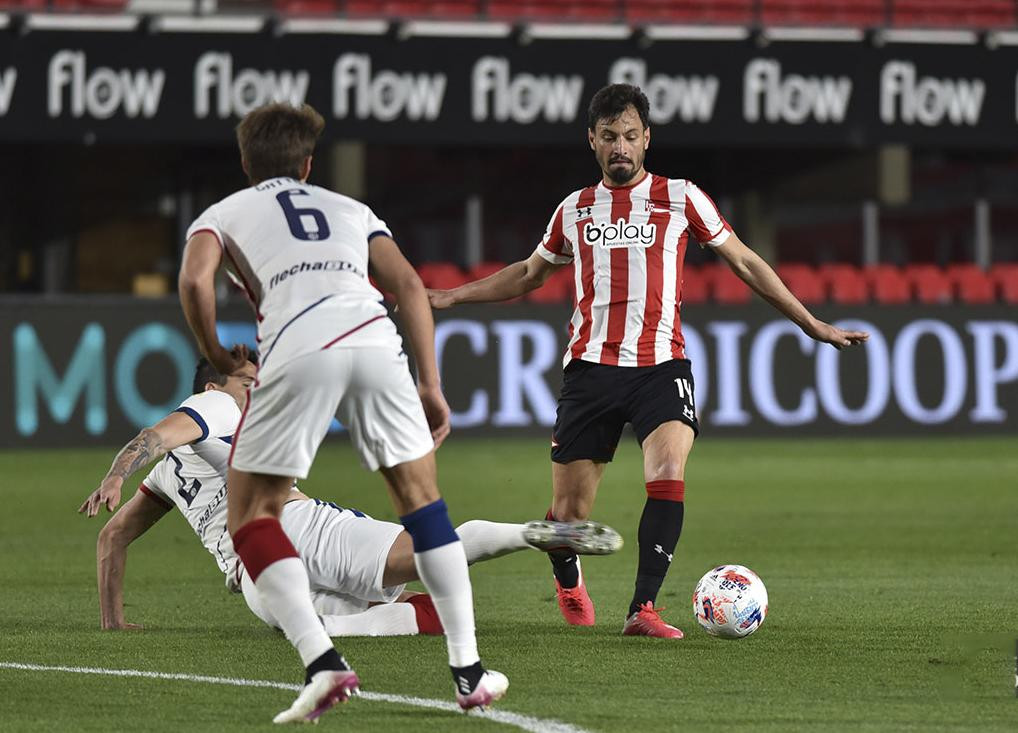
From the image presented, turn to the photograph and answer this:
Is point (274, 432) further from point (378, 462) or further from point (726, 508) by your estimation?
point (726, 508)

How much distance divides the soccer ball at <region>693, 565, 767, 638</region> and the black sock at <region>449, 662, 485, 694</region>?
1.78 meters

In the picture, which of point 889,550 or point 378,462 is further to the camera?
point 889,550

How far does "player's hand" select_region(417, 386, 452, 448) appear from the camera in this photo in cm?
504

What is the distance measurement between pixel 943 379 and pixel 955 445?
0.90 metres

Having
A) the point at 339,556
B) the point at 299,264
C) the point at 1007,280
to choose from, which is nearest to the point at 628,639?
the point at 339,556

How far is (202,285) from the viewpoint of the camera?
498 centimetres

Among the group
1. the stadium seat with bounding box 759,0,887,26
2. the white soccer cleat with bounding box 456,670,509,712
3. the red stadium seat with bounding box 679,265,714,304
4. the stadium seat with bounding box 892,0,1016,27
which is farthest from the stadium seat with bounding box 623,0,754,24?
the white soccer cleat with bounding box 456,670,509,712

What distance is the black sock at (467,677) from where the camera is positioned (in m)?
5.01

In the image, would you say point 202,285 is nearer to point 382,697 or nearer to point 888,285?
point 382,697

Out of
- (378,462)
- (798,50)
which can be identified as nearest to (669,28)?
(798,50)

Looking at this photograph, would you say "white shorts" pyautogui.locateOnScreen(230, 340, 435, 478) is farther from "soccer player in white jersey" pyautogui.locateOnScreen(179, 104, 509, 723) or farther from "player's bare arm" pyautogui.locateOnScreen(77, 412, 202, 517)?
"player's bare arm" pyautogui.locateOnScreen(77, 412, 202, 517)

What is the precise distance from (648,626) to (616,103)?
1.98 m

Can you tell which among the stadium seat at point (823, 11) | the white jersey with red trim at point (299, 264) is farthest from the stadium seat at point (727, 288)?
the white jersey with red trim at point (299, 264)

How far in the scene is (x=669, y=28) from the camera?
19.2 metres
